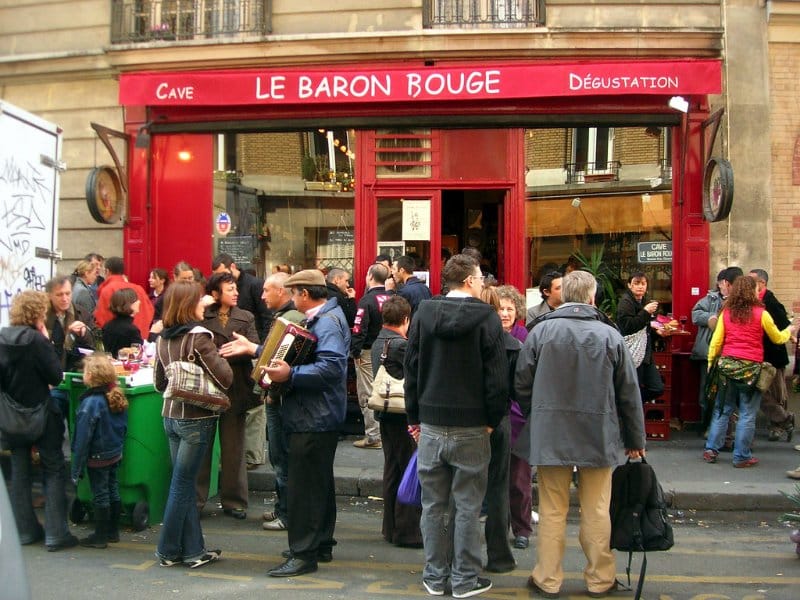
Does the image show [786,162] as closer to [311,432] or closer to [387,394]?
[387,394]

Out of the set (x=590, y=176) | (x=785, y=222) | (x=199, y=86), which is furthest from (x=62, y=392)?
(x=785, y=222)

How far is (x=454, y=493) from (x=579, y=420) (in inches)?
33.8

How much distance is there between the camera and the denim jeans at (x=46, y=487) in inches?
249

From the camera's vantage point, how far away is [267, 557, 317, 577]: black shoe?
18.9 ft

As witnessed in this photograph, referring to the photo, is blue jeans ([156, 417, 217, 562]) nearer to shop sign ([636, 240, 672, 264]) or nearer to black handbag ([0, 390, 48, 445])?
black handbag ([0, 390, 48, 445])

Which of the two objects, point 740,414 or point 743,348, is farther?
point 740,414

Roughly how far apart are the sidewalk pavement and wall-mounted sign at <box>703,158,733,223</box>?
2545mm

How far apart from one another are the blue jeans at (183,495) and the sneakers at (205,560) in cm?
2

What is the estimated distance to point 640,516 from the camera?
17.6 feet

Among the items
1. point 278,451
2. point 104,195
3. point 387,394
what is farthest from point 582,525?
point 104,195

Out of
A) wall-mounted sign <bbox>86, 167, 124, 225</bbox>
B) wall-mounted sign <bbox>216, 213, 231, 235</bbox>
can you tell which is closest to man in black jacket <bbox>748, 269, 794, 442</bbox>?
wall-mounted sign <bbox>216, 213, 231, 235</bbox>

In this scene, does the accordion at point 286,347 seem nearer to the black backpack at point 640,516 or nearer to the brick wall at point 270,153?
the black backpack at point 640,516

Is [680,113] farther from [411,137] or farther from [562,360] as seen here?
[562,360]

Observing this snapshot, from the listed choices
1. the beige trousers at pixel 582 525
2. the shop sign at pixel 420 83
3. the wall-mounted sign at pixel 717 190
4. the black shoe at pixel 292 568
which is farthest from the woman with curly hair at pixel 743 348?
the black shoe at pixel 292 568
